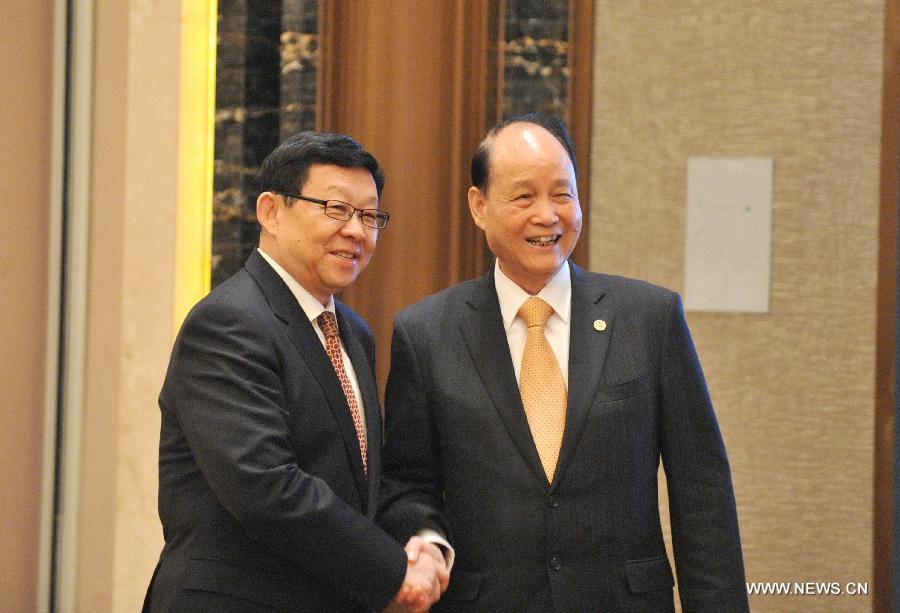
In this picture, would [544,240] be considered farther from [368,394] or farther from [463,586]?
[463,586]

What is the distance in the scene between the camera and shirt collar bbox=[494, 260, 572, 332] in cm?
229

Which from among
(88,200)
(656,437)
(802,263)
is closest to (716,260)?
(802,263)

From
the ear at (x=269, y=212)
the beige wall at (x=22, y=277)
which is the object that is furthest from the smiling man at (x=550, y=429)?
the beige wall at (x=22, y=277)

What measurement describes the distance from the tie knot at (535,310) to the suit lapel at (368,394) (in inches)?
15.3

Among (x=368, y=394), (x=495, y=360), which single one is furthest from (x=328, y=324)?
(x=495, y=360)

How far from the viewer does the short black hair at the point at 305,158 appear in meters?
2.27

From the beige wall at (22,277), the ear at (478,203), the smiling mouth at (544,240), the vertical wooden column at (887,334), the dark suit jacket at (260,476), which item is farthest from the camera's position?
the beige wall at (22,277)

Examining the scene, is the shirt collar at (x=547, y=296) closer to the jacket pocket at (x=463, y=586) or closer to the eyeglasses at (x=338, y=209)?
the eyeglasses at (x=338, y=209)

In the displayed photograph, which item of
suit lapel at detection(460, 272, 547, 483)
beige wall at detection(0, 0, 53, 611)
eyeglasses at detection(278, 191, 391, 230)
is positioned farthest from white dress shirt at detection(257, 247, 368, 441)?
beige wall at detection(0, 0, 53, 611)

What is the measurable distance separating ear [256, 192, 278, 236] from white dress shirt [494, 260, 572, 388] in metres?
0.54

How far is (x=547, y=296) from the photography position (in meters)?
2.29

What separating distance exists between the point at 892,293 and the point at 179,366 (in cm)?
207

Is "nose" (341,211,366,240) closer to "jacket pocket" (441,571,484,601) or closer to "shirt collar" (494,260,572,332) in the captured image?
"shirt collar" (494,260,572,332)

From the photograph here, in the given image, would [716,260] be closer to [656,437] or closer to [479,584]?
[656,437]
